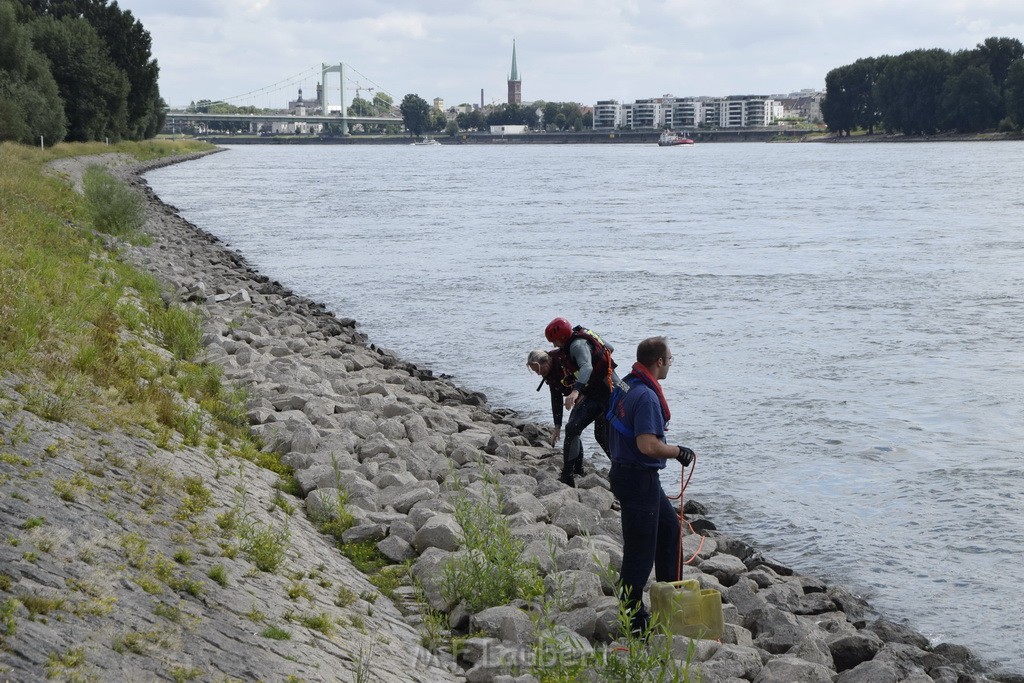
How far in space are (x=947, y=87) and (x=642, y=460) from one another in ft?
459

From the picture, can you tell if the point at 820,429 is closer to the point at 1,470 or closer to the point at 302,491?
the point at 302,491

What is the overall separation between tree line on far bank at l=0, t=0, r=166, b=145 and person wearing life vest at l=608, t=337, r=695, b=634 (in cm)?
4751

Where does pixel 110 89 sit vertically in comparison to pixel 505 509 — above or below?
above

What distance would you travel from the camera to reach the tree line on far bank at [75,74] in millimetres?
51438

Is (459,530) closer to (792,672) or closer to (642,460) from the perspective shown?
(642,460)

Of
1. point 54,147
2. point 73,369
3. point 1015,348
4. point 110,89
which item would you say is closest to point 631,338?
point 1015,348

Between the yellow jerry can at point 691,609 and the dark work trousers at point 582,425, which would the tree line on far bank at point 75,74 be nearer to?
the dark work trousers at point 582,425

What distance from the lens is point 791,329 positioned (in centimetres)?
2139

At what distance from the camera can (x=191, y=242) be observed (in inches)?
1261

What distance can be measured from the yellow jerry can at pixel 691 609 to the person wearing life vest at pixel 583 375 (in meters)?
2.37

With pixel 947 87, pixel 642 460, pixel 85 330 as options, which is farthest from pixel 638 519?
pixel 947 87

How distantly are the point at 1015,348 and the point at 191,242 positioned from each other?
71.5 feet

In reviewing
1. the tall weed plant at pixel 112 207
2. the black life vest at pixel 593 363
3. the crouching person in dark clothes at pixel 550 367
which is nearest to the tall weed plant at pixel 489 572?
the crouching person in dark clothes at pixel 550 367

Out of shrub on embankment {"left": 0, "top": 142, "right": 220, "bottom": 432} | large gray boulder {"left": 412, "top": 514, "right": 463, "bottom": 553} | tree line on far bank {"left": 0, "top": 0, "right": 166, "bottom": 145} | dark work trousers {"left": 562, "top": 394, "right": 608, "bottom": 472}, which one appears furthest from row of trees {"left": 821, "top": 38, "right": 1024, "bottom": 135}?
large gray boulder {"left": 412, "top": 514, "right": 463, "bottom": 553}
